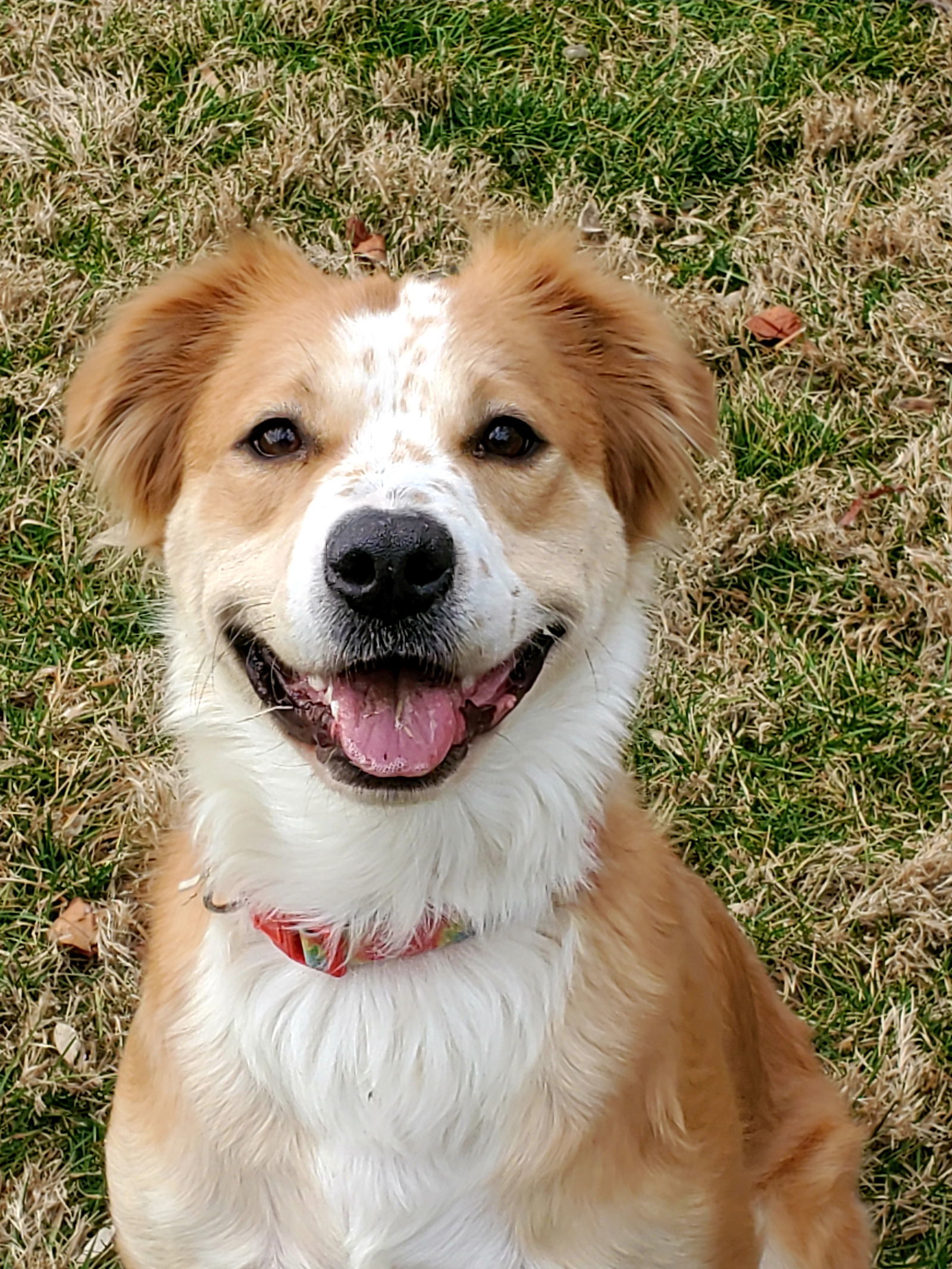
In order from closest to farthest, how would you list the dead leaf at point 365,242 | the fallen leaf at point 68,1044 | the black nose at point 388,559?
the black nose at point 388,559 < the fallen leaf at point 68,1044 < the dead leaf at point 365,242

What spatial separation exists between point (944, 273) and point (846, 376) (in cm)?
62

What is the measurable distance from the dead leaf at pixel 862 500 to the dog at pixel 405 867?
2.18 metres

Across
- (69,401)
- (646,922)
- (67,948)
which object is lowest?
(67,948)

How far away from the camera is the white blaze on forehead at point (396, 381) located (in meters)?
2.58

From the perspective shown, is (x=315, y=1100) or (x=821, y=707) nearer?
(x=315, y=1100)

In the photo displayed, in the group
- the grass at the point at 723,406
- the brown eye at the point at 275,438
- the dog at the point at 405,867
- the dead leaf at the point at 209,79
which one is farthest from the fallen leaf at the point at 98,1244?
the dead leaf at the point at 209,79

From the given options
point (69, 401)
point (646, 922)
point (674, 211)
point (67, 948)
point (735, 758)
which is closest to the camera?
point (646, 922)

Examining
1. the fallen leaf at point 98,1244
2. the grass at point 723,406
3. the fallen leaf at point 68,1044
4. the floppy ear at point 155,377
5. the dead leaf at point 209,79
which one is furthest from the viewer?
the dead leaf at point 209,79

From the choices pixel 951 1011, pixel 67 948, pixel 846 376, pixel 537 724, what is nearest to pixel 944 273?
pixel 846 376

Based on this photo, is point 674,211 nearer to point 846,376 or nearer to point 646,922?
point 846,376

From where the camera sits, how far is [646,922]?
285cm

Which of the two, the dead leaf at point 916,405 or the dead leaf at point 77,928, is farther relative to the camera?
the dead leaf at point 916,405

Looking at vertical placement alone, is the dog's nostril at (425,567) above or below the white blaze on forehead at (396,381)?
below

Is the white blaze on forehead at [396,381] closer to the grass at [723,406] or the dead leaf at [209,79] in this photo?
the grass at [723,406]
